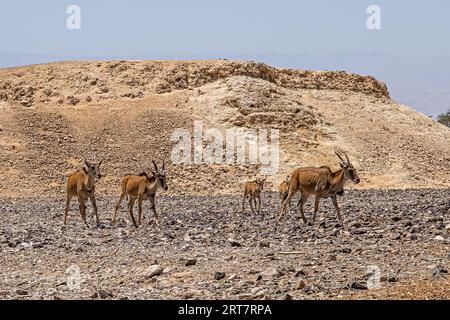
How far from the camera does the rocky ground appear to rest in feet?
41.8

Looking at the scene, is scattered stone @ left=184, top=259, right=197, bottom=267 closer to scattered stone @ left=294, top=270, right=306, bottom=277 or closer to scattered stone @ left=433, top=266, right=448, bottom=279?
scattered stone @ left=294, top=270, right=306, bottom=277

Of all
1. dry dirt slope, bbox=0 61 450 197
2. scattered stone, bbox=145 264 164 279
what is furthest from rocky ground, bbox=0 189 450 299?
dry dirt slope, bbox=0 61 450 197

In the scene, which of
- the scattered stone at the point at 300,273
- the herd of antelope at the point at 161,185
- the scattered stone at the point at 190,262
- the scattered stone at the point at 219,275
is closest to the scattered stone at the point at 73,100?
the herd of antelope at the point at 161,185

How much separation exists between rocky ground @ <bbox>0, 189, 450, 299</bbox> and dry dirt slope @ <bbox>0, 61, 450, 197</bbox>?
75.9 ft

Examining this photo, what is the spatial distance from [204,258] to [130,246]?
2986mm

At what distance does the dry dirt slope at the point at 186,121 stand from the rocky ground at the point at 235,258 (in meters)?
23.1

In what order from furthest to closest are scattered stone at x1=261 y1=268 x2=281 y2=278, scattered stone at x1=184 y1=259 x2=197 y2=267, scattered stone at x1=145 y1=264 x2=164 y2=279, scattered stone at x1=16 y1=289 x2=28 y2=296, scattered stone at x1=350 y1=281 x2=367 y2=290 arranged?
scattered stone at x1=184 y1=259 x2=197 y2=267, scattered stone at x1=145 y1=264 x2=164 y2=279, scattered stone at x1=261 y1=268 x2=281 y2=278, scattered stone at x1=16 y1=289 x2=28 y2=296, scattered stone at x1=350 y1=281 x2=367 y2=290

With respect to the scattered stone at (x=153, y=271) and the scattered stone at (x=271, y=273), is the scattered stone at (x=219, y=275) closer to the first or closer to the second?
the scattered stone at (x=271, y=273)

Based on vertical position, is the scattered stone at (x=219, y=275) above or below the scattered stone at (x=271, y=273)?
below

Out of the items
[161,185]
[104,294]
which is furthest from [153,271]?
[161,185]

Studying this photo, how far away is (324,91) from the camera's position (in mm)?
64562

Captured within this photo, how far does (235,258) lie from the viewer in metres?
15.8

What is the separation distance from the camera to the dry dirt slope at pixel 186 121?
47906 millimetres
